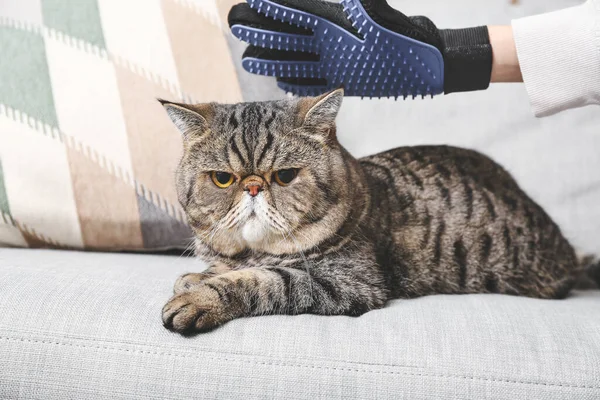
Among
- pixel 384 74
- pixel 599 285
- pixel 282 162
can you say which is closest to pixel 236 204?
pixel 282 162

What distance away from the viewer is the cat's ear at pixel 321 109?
1091 mm

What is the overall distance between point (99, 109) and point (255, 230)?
62 centimetres

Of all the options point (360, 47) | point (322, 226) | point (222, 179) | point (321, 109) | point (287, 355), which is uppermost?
point (360, 47)

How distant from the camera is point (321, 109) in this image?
3.63 ft

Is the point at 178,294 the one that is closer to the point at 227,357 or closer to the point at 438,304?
the point at 227,357

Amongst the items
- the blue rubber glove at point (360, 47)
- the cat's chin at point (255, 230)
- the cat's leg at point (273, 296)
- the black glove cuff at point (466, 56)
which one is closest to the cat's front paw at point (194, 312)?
the cat's leg at point (273, 296)

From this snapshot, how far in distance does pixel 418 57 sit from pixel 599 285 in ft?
2.49

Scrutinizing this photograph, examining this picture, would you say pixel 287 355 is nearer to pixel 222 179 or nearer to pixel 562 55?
pixel 222 179

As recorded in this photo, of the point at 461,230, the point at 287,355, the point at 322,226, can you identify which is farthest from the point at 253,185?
the point at 461,230

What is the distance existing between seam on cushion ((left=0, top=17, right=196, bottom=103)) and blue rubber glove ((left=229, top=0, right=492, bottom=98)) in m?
0.31

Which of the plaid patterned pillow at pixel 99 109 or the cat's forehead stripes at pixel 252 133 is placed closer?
the cat's forehead stripes at pixel 252 133

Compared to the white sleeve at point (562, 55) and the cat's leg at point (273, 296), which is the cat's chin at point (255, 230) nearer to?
the cat's leg at point (273, 296)

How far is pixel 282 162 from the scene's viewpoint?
3.57ft

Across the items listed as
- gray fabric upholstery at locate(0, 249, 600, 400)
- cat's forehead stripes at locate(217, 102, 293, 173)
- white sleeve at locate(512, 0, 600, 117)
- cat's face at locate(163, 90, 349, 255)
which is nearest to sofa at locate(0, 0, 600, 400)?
gray fabric upholstery at locate(0, 249, 600, 400)
